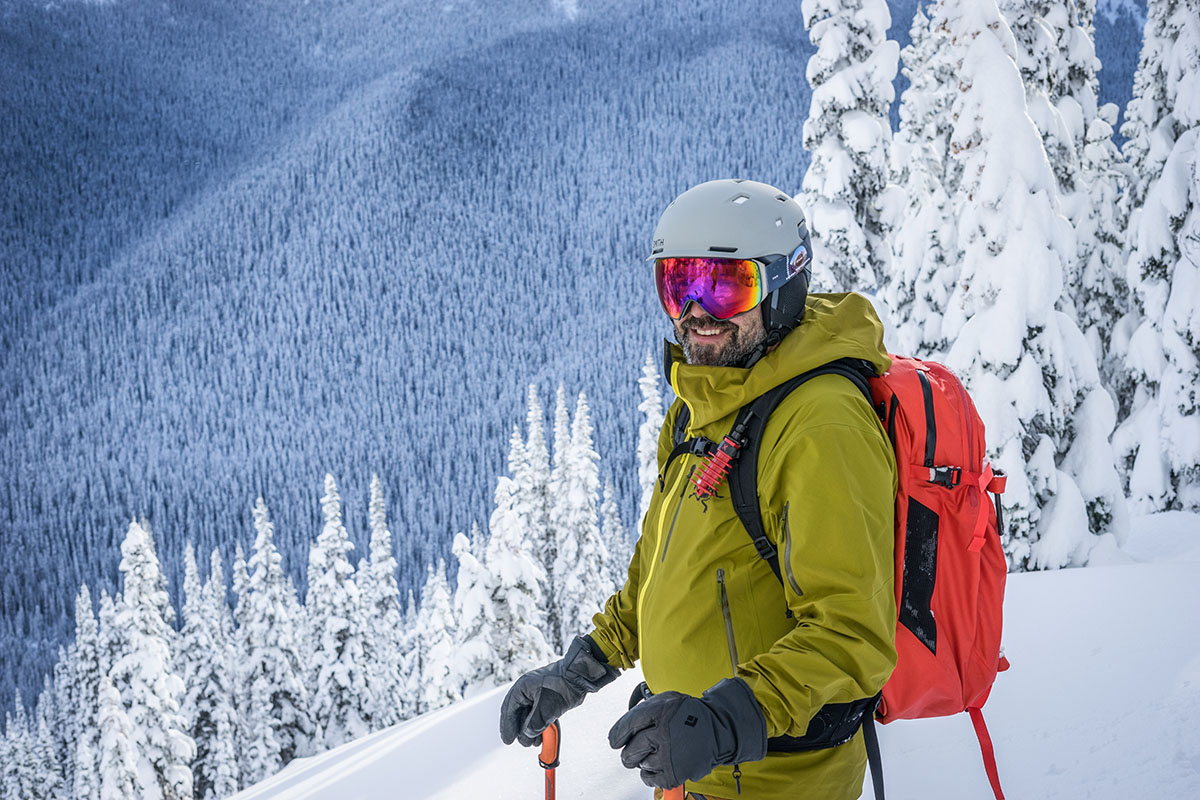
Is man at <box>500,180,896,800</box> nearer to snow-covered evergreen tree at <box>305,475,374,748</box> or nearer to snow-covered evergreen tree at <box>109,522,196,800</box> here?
snow-covered evergreen tree at <box>109,522,196,800</box>

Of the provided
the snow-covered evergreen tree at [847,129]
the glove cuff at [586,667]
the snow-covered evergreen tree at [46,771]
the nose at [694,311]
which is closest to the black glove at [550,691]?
the glove cuff at [586,667]

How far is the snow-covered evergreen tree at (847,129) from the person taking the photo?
49.3ft

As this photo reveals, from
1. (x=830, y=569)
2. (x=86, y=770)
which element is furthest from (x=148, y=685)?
(x=830, y=569)

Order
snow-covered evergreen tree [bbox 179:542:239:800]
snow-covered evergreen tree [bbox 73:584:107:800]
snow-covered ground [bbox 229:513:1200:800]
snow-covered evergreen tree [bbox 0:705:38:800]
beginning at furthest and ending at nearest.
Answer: snow-covered evergreen tree [bbox 0:705:38:800] → snow-covered evergreen tree [bbox 73:584:107:800] → snow-covered evergreen tree [bbox 179:542:239:800] → snow-covered ground [bbox 229:513:1200:800]

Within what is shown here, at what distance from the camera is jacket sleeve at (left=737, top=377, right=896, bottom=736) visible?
84.8 inches

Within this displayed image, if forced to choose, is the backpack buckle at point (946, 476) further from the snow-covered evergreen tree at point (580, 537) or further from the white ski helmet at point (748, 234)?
the snow-covered evergreen tree at point (580, 537)

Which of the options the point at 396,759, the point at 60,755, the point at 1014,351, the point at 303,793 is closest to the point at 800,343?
the point at 396,759

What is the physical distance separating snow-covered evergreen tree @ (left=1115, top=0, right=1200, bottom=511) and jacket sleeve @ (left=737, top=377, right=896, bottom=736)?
1782 centimetres

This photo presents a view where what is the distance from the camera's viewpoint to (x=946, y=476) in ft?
8.34

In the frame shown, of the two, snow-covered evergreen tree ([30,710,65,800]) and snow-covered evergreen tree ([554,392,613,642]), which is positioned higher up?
snow-covered evergreen tree ([554,392,613,642])

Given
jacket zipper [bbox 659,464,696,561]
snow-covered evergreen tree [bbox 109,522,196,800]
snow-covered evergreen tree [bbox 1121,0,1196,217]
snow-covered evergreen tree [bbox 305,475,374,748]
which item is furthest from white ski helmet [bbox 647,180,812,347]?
snow-covered evergreen tree [bbox 305,475,374,748]

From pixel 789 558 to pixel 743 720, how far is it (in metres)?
0.44

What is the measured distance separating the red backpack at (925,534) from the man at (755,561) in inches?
2.0

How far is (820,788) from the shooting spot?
2541mm
